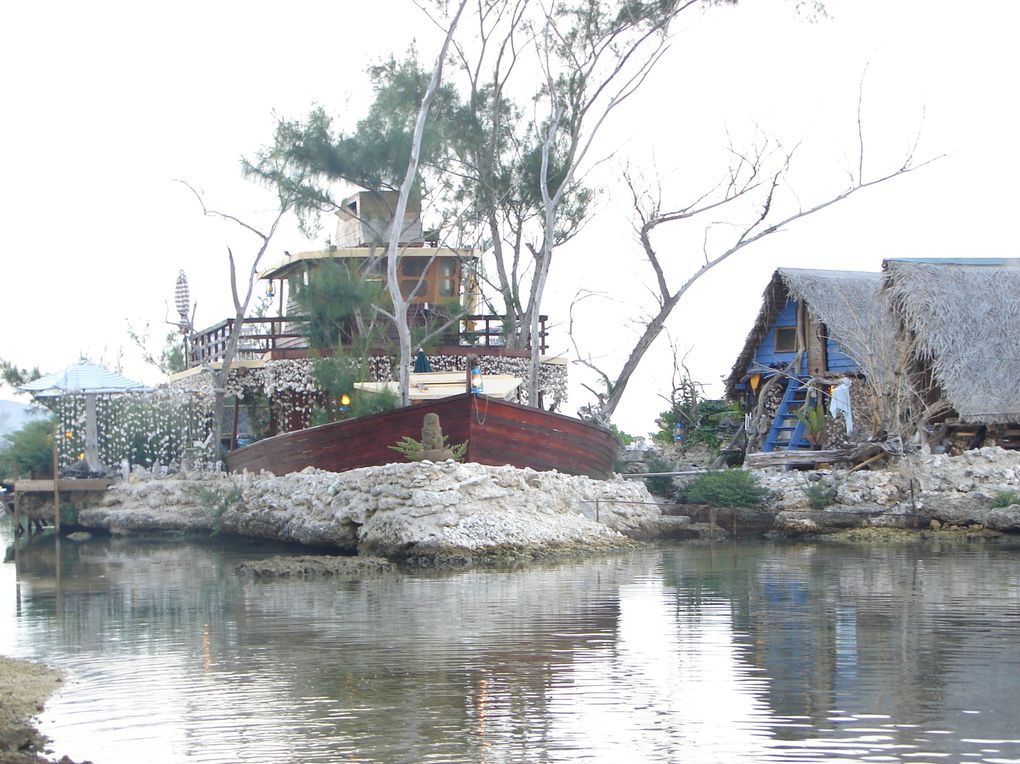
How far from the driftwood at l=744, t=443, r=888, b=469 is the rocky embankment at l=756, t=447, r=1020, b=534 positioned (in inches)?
29.6

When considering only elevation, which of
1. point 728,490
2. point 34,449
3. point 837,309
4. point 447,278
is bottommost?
point 728,490

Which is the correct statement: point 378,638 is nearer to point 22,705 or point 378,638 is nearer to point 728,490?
point 22,705

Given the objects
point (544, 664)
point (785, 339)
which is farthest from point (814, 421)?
point (544, 664)

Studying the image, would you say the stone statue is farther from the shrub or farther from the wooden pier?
the wooden pier

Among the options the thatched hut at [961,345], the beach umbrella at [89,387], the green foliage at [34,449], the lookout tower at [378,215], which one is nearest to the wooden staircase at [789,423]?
the thatched hut at [961,345]

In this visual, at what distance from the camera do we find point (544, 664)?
32.0 ft

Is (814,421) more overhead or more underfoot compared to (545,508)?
more overhead

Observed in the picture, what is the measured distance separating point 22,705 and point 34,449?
2554cm

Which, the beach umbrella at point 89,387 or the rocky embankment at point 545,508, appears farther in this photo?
the beach umbrella at point 89,387

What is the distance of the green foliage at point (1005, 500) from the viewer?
2091 centimetres

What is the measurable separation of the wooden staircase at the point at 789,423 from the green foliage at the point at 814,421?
44 centimetres

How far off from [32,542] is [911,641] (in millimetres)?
20754

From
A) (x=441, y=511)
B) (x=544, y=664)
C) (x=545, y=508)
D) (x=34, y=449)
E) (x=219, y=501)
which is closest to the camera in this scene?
(x=544, y=664)

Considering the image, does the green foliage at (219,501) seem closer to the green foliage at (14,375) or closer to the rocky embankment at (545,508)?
the rocky embankment at (545,508)
